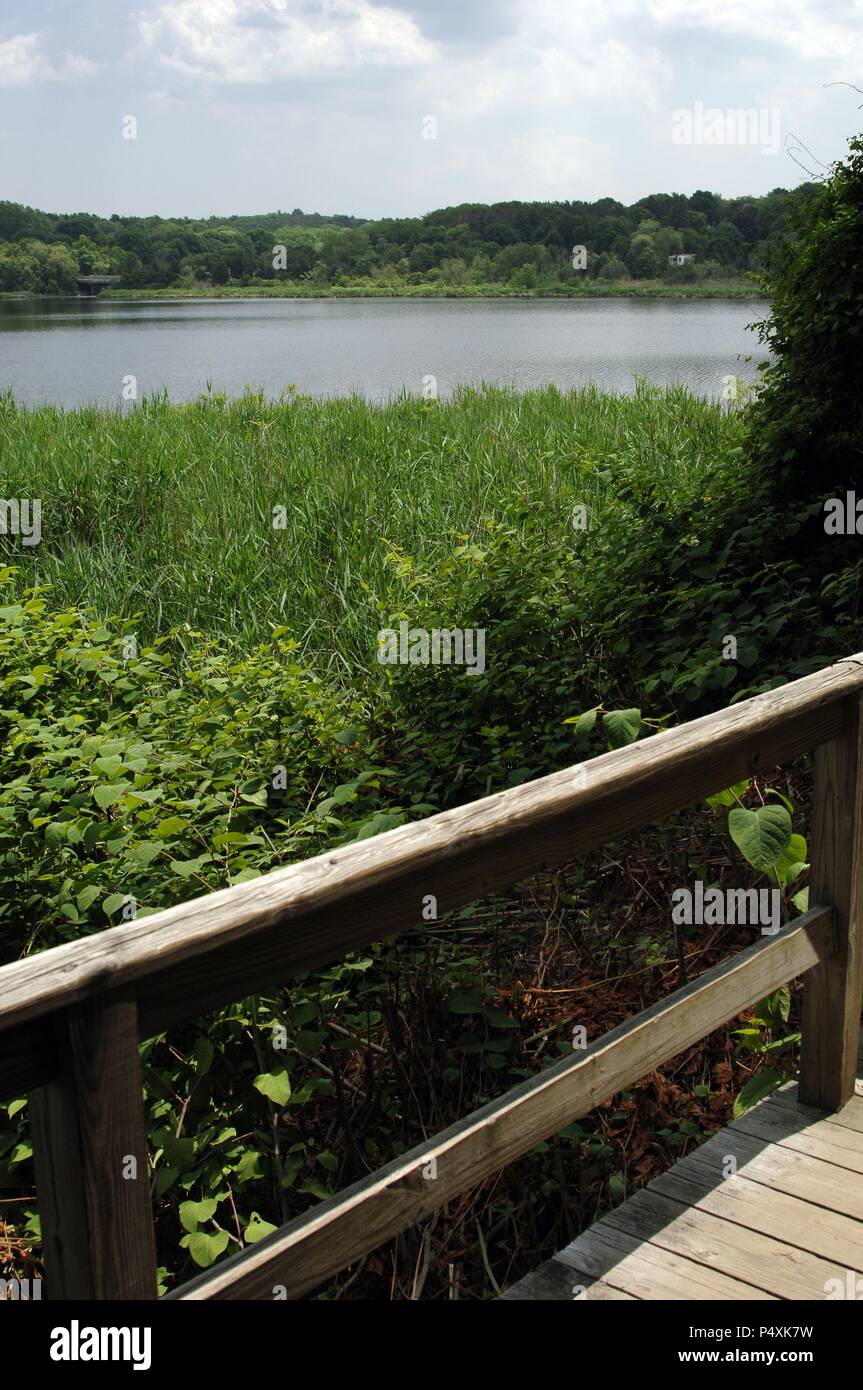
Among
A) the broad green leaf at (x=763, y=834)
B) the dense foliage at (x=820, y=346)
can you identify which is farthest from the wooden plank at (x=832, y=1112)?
the dense foliage at (x=820, y=346)

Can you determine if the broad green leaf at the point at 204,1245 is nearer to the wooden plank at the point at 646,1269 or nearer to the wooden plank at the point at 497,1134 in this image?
Answer: the wooden plank at the point at 646,1269

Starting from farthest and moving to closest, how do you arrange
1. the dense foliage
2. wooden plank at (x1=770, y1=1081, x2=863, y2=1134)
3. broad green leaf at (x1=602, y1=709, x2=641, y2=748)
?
the dense foliage → broad green leaf at (x1=602, y1=709, x2=641, y2=748) → wooden plank at (x1=770, y1=1081, x2=863, y2=1134)

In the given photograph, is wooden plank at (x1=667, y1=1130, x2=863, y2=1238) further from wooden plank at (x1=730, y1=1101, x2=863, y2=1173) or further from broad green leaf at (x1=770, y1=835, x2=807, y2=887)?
broad green leaf at (x1=770, y1=835, x2=807, y2=887)

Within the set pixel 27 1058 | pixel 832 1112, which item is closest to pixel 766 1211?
pixel 832 1112

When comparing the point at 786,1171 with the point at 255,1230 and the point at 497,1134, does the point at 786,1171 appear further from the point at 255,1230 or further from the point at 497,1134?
the point at 255,1230

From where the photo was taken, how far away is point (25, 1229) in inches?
138

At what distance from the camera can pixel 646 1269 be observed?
91.5 inches

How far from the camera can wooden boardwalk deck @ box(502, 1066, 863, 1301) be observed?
2279 mm

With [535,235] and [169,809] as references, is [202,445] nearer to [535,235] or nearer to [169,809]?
[169,809]

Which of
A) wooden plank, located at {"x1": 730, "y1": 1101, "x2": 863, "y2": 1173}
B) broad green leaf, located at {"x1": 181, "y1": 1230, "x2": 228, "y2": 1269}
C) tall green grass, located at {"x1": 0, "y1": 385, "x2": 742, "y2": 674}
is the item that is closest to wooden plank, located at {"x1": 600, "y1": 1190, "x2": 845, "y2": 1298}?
wooden plank, located at {"x1": 730, "y1": 1101, "x2": 863, "y2": 1173}

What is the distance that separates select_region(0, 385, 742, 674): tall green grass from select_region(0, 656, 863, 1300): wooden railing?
4.63 m

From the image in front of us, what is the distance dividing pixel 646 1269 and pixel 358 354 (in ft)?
119
